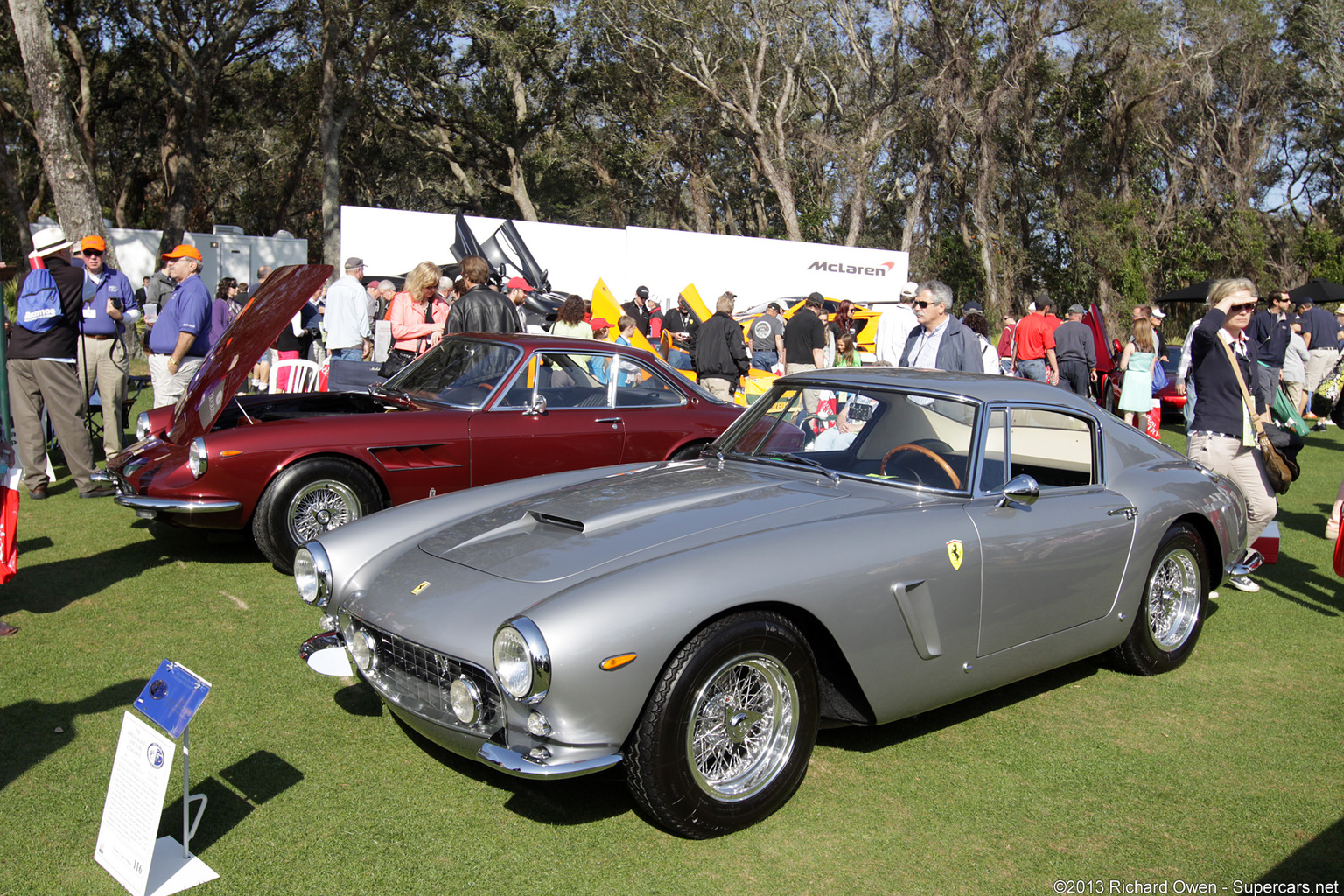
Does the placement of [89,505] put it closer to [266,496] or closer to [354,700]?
[266,496]

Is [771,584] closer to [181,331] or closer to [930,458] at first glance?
[930,458]

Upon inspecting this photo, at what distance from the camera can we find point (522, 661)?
271 centimetres

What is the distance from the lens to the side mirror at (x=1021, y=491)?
11.9 ft

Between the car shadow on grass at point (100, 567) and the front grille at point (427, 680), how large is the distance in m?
2.82

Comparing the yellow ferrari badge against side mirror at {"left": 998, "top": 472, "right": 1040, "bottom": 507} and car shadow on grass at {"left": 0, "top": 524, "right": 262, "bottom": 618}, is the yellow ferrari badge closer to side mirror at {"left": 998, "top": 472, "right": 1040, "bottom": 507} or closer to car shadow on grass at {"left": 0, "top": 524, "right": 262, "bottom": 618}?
side mirror at {"left": 998, "top": 472, "right": 1040, "bottom": 507}

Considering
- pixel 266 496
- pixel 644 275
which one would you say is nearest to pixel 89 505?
pixel 266 496

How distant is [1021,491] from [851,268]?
1755cm

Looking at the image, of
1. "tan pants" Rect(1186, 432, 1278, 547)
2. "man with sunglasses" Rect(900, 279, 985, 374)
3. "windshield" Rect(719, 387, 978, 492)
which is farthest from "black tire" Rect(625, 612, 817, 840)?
"man with sunglasses" Rect(900, 279, 985, 374)

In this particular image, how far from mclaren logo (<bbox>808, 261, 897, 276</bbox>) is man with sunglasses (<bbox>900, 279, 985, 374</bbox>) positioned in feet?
42.9

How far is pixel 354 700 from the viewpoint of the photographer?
396cm

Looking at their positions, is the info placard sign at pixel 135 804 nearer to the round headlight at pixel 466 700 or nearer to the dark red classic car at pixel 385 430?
the round headlight at pixel 466 700

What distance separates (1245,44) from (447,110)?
29.2 metres

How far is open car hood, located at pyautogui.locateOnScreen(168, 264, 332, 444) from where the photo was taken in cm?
545

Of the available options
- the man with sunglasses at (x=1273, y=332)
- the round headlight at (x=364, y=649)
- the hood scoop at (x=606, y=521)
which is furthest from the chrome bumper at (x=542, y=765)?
the man with sunglasses at (x=1273, y=332)
